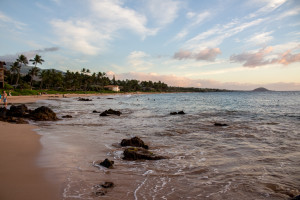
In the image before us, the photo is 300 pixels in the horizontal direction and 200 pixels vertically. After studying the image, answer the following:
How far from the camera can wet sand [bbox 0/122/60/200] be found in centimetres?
421

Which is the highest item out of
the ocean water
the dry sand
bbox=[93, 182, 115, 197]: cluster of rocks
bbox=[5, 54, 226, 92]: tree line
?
bbox=[5, 54, 226, 92]: tree line

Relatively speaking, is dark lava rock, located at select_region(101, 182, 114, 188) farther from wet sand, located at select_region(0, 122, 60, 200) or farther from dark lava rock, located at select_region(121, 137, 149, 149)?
dark lava rock, located at select_region(121, 137, 149, 149)

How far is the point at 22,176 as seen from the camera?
5.07m

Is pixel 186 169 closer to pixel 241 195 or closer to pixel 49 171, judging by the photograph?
pixel 241 195

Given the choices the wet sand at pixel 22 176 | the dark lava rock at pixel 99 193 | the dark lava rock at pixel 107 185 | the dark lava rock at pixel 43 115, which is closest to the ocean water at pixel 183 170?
the dark lava rock at pixel 99 193

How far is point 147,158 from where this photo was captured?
286 inches

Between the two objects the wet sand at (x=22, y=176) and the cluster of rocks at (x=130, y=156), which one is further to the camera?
the cluster of rocks at (x=130, y=156)

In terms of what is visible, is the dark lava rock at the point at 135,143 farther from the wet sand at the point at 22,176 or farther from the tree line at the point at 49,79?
the tree line at the point at 49,79

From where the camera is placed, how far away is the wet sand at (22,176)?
4211mm

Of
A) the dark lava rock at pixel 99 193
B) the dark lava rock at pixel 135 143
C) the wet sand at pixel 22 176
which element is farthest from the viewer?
the dark lava rock at pixel 135 143

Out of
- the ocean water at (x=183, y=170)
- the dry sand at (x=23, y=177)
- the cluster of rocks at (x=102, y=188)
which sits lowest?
the ocean water at (x=183, y=170)

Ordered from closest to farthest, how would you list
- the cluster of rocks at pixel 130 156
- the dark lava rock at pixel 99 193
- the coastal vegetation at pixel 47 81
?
the dark lava rock at pixel 99 193 → the cluster of rocks at pixel 130 156 → the coastal vegetation at pixel 47 81

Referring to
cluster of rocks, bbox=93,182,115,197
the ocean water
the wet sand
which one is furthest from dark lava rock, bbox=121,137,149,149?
cluster of rocks, bbox=93,182,115,197

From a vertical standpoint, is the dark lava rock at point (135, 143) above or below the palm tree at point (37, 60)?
below
